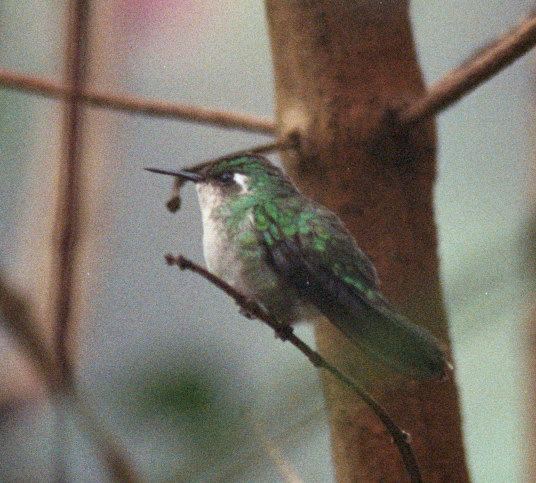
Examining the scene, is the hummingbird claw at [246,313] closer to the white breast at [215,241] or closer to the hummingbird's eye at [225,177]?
the white breast at [215,241]

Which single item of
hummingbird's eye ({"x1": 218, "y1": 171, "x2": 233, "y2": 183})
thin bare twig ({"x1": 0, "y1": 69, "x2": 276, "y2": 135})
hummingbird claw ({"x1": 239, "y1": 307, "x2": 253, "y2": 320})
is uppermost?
thin bare twig ({"x1": 0, "y1": 69, "x2": 276, "y2": 135})

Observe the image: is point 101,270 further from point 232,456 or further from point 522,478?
point 522,478

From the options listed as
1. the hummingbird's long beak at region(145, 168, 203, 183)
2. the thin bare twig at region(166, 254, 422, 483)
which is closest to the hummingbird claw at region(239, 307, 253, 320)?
the thin bare twig at region(166, 254, 422, 483)

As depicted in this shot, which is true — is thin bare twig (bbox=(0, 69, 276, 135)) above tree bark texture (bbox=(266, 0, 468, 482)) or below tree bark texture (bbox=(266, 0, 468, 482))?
above

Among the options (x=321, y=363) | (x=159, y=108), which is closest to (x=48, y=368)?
(x=321, y=363)

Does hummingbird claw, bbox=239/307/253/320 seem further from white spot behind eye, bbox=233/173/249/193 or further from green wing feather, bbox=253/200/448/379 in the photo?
white spot behind eye, bbox=233/173/249/193

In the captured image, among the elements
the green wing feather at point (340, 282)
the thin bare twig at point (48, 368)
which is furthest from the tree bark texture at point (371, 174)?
the thin bare twig at point (48, 368)
